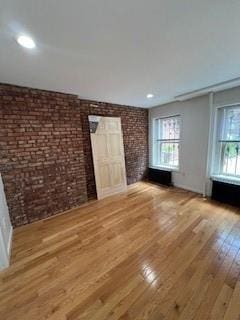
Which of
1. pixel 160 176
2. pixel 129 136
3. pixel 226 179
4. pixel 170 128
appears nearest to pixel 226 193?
pixel 226 179

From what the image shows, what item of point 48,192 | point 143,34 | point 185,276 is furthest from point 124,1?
point 48,192

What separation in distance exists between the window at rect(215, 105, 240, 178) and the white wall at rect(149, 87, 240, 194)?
0.55ft

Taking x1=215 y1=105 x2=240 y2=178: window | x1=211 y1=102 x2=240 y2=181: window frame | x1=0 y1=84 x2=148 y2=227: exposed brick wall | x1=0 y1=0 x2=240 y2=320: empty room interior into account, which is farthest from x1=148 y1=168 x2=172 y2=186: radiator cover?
x1=0 y1=84 x2=148 y2=227: exposed brick wall

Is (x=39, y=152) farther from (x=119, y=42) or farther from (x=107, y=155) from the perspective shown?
(x=119, y=42)

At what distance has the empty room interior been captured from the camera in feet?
4.35

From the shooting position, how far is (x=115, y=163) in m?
4.13

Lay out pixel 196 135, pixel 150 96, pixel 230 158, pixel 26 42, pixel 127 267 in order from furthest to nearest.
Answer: pixel 196 135
pixel 150 96
pixel 230 158
pixel 127 267
pixel 26 42

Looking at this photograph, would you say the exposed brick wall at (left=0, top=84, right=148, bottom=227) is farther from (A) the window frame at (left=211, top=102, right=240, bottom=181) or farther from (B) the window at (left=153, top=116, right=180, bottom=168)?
(A) the window frame at (left=211, top=102, right=240, bottom=181)

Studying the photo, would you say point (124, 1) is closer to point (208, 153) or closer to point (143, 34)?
point (143, 34)

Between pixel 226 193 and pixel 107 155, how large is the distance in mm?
2752

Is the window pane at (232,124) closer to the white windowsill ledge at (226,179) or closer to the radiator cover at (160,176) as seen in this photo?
the white windowsill ledge at (226,179)

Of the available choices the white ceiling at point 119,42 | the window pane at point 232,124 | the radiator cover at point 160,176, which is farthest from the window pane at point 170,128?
the white ceiling at point 119,42

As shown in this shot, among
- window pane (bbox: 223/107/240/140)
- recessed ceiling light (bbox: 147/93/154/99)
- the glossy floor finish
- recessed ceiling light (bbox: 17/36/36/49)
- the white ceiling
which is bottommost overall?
the glossy floor finish

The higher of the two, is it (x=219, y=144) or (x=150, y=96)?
(x=150, y=96)
